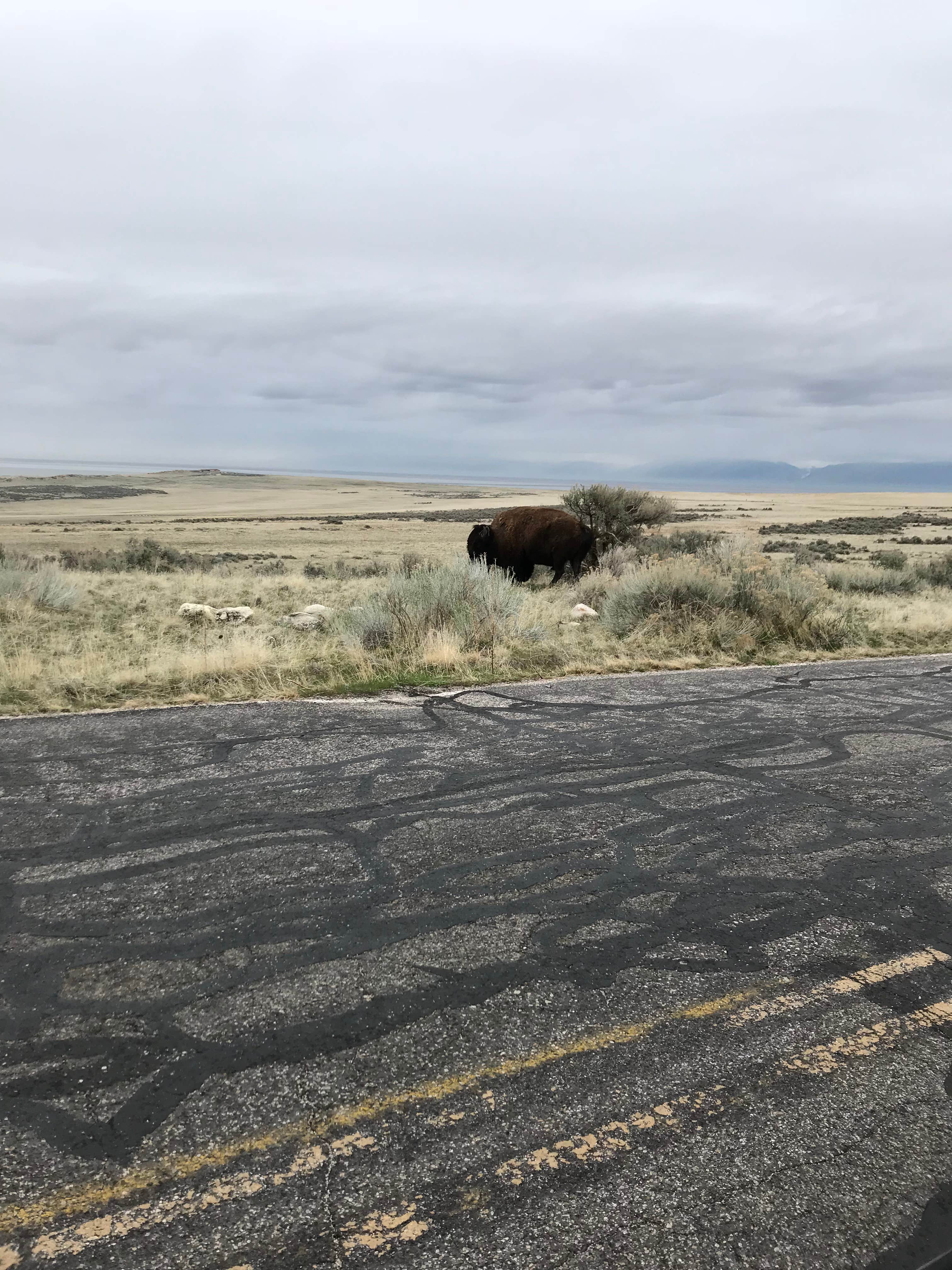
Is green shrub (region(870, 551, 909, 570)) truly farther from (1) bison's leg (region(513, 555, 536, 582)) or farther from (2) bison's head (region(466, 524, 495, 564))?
(2) bison's head (region(466, 524, 495, 564))

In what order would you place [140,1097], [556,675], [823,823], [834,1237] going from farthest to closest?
[556,675], [823,823], [140,1097], [834,1237]

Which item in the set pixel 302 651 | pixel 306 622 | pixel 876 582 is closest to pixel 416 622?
pixel 302 651

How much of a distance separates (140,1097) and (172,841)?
7.08 ft

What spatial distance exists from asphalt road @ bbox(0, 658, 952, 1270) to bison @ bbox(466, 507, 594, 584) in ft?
43.0

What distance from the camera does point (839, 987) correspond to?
3250 millimetres

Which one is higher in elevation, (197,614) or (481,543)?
(481,543)

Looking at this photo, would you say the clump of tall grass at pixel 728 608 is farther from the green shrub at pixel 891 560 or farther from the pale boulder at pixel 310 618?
the green shrub at pixel 891 560

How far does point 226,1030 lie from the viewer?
9.66ft

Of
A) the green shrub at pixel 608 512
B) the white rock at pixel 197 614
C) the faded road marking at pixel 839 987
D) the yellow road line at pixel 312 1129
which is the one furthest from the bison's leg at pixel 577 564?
the yellow road line at pixel 312 1129

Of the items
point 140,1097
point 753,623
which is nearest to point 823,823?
point 140,1097

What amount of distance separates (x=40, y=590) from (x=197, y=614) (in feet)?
10.5

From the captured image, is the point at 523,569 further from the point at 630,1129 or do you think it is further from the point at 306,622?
the point at 630,1129

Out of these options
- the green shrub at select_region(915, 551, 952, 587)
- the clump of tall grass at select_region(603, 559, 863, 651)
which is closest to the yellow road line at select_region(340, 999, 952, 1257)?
the clump of tall grass at select_region(603, 559, 863, 651)

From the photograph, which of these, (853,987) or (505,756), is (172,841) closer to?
(505,756)
